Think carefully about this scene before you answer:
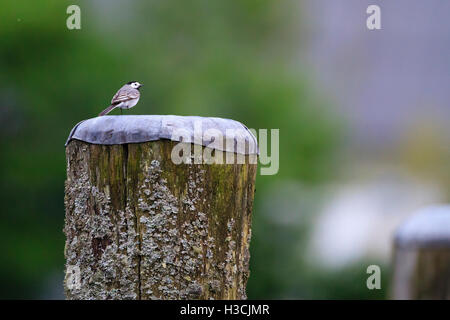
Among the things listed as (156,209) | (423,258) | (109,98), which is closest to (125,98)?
(156,209)

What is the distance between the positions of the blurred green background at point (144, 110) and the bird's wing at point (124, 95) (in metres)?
3.48

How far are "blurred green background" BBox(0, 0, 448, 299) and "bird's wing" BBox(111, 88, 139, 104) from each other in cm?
348

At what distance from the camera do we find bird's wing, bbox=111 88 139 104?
138 inches

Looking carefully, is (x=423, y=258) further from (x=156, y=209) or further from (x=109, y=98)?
(x=109, y=98)

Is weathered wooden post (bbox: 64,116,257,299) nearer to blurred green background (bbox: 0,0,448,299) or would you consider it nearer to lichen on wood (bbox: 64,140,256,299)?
lichen on wood (bbox: 64,140,256,299)

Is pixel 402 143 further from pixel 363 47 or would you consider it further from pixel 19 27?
pixel 19 27

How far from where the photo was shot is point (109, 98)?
762 cm

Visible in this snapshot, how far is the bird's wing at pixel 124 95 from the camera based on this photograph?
351 cm

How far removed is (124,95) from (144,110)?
4.60 m

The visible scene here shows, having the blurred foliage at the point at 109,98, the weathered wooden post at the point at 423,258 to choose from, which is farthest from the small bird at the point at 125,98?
the blurred foliage at the point at 109,98

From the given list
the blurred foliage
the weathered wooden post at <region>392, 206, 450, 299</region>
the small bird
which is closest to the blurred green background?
the blurred foliage

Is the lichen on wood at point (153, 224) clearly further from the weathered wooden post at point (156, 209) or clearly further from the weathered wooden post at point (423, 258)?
the weathered wooden post at point (423, 258)

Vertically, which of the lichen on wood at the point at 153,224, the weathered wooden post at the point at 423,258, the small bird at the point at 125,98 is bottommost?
the weathered wooden post at the point at 423,258

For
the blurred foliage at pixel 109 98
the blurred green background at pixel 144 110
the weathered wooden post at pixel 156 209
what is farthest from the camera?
the blurred foliage at pixel 109 98
